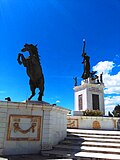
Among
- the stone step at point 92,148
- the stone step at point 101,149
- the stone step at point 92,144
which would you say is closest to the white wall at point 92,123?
the stone step at point 92,144

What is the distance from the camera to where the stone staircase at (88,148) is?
7.26m

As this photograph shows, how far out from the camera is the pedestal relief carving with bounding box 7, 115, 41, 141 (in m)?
7.98

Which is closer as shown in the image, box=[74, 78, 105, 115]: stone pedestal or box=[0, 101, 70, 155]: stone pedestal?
box=[0, 101, 70, 155]: stone pedestal

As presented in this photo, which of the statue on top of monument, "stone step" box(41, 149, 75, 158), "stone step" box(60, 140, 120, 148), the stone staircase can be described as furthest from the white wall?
the statue on top of monument

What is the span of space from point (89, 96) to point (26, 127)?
1590 centimetres

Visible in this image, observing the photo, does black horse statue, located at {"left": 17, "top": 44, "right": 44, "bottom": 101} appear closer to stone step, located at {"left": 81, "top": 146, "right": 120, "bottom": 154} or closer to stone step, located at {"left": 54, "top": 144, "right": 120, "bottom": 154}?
stone step, located at {"left": 54, "top": 144, "right": 120, "bottom": 154}

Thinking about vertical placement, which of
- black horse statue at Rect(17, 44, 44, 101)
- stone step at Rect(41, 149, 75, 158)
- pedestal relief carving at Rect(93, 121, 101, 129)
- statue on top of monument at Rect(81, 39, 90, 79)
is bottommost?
stone step at Rect(41, 149, 75, 158)

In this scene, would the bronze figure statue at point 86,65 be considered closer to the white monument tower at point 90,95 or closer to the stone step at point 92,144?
the white monument tower at point 90,95

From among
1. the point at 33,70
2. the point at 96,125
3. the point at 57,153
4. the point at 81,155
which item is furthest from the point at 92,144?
the point at 96,125

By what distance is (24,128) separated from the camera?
26.8 feet

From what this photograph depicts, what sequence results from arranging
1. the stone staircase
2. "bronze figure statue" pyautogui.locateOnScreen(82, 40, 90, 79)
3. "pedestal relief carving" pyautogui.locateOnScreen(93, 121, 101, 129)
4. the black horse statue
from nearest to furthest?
the stone staircase
the black horse statue
"pedestal relief carving" pyautogui.locateOnScreen(93, 121, 101, 129)
"bronze figure statue" pyautogui.locateOnScreen(82, 40, 90, 79)

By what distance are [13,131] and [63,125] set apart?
3.22 meters

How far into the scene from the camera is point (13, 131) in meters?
8.00

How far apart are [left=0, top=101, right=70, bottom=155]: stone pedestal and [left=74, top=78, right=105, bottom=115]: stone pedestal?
14.8m
